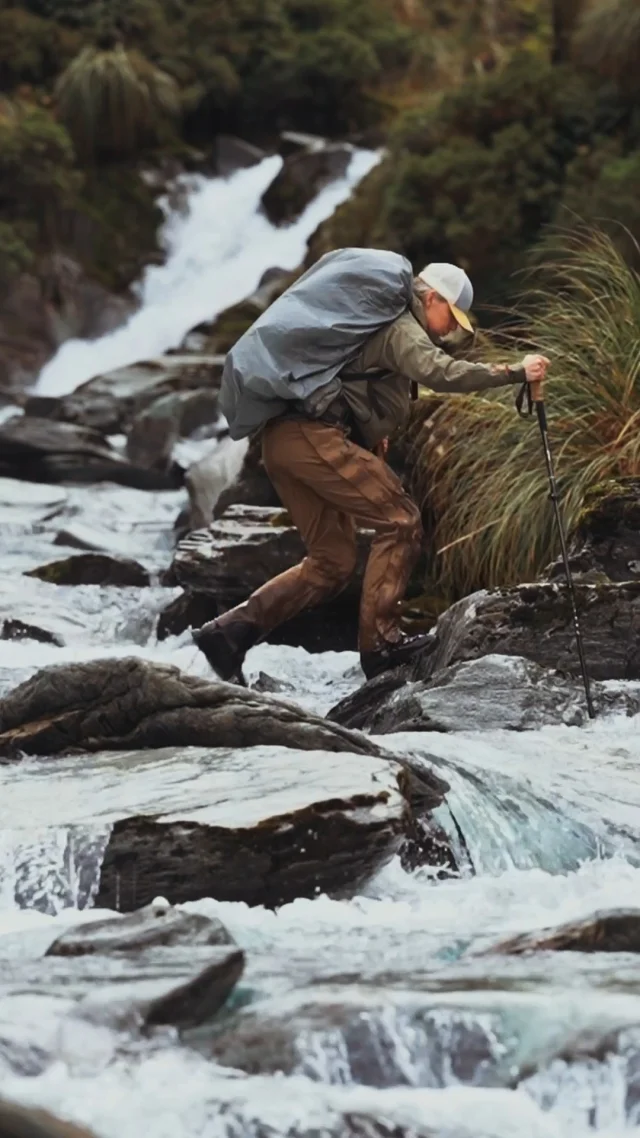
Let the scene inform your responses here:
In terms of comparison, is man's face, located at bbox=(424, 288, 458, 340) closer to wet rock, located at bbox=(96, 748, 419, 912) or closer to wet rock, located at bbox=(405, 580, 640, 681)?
wet rock, located at bbox=(405, 580, 640, 681)

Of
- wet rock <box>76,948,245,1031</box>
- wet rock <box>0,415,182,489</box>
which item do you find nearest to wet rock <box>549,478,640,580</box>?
wet rock <box>76,948,245,1031</box>

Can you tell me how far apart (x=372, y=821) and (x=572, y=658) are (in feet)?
8.32

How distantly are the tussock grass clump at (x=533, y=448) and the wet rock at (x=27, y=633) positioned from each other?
2.05 metres

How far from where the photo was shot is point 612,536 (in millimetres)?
8047

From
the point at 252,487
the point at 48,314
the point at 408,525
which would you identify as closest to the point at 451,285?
the point at 408,525

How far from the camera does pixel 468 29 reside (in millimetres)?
28766

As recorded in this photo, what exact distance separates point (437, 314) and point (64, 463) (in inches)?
330

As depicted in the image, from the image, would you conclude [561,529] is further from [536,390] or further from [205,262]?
[205,262]

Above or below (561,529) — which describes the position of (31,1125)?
above

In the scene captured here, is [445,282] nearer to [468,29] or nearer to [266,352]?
[266,352]

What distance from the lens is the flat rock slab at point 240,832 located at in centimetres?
496

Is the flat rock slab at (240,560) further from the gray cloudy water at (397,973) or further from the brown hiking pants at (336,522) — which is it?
the brown hiking pants at (336,522)

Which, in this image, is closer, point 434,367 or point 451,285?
point 434,367

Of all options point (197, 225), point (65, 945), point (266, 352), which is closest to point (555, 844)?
point (65, 945)
